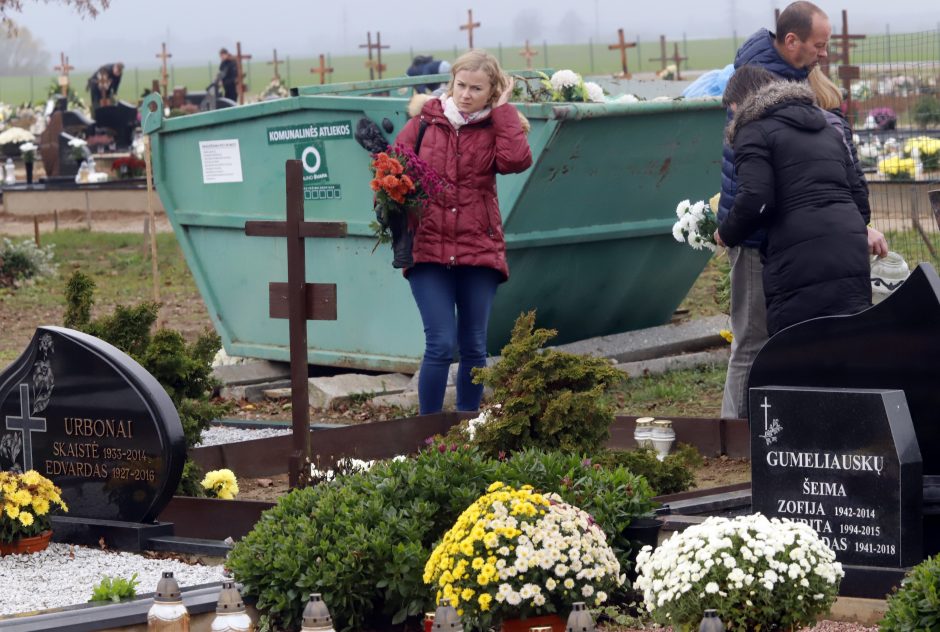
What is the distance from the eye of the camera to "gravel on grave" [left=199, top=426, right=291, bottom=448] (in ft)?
28.0

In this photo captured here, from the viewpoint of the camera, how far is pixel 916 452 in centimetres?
478

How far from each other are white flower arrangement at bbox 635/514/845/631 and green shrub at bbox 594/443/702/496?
173 centimetres

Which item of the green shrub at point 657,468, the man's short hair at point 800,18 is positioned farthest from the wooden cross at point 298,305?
the man's short hair at point 800,18

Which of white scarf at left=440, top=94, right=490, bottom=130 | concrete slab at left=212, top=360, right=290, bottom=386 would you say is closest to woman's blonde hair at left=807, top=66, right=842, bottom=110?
white scarf at left=440, top=94, right=490, bottom=130

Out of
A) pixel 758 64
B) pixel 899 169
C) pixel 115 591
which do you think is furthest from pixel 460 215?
pixel 899 169

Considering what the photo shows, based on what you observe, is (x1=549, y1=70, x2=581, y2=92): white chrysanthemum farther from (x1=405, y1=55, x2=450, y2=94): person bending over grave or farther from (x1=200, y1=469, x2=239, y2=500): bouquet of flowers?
(x1=405, y1=55, x2=450, y2=94): person bending over grave

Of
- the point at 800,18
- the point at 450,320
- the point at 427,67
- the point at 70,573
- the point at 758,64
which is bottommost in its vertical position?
the point at 70,573

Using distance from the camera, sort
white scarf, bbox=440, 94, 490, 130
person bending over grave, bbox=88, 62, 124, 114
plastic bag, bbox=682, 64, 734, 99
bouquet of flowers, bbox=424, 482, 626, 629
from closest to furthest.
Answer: bouquet of flowers, bbox=424, 482, 626, 629, white scarf, bbox=440, 94, 490, 130, plastic bag, bbox=682, 64, 734, 99, person bending over grave, bbox=88, 62, 124, 114

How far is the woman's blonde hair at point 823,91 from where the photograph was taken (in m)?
6.72

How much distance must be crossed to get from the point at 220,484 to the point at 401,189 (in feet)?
5.21

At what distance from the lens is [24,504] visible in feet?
18.7

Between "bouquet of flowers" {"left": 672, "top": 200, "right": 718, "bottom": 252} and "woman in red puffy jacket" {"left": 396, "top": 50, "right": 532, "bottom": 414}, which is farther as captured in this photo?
"bouquet of flowers" {"left": 672, "top": 200, "right": 718, "bottom": 252}

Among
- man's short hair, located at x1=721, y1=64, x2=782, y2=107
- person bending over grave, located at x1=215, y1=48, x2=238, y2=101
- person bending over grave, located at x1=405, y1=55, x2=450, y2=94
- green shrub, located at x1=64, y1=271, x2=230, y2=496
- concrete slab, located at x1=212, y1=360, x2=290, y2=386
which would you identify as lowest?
concrete slab, located at x1=212, y1=360, x2=290, y2=386

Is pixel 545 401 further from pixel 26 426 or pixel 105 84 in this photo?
pixel 105 84
